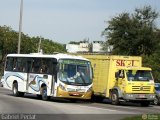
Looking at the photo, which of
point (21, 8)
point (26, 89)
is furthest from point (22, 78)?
point (21, 8)

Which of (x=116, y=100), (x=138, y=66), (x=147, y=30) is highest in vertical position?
(x=147, y=30)

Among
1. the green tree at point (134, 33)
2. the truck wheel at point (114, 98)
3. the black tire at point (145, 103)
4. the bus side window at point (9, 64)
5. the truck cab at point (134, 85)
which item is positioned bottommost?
the black tire at point (145, 103)

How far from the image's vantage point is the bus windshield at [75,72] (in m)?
27.8

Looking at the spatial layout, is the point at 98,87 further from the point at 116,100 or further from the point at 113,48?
the point at 113,48

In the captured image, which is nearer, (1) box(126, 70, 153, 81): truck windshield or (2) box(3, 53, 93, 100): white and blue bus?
(2) box(3, 53, 93, 100): white and blue bus

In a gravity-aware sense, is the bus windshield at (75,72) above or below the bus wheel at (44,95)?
above

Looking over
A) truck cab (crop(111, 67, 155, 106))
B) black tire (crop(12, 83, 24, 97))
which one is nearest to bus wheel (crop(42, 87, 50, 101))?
black tire (crop(12, 83, 24, 97))

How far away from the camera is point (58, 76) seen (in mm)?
27781

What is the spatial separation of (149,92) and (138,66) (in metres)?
2.28

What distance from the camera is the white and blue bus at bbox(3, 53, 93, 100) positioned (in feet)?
91.0

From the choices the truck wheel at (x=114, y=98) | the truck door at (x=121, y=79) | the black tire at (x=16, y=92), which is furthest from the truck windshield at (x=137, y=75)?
the black tire at (x=16, y=92)

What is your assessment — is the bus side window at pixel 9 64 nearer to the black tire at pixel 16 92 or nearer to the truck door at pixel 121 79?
the black tire at pixel 16 92

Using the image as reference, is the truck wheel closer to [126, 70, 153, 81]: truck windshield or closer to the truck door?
the truck door

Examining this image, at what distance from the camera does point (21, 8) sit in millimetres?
48531
